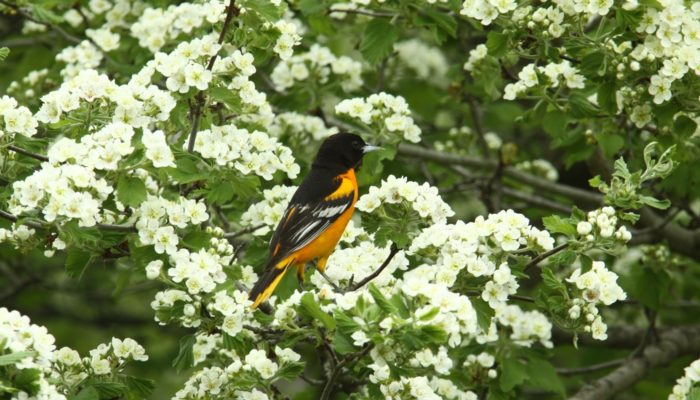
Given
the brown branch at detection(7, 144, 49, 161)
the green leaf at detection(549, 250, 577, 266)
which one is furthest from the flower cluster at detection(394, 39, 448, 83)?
the green leaf at detection(549, 250, 577, 266)

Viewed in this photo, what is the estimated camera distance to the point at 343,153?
6449mm

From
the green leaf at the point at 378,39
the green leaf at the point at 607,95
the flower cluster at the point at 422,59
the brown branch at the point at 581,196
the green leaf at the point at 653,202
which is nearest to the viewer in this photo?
the green leaf at the point at 653,202

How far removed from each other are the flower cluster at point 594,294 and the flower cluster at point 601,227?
14cm

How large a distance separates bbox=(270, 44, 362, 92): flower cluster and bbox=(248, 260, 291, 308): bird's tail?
1.83 meters

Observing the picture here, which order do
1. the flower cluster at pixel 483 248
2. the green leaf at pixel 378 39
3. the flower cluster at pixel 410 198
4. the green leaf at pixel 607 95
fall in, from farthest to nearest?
1. the green leaf at pixel 378 39
2. the green leaf at pixel 607 95
3. the flower cluster at pixel 410 198
4. the flower cluster at pixel 483 248

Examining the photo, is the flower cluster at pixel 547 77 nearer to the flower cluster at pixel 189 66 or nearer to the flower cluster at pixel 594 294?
the flower cluster at pixel 594 294

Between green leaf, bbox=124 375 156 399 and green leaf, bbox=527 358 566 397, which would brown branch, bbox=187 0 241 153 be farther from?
green leaf, bbox=527 358 566 397

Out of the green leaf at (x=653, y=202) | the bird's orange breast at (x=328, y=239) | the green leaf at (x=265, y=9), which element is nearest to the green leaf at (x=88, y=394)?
the bird's orange breast at (x=328, y=239)

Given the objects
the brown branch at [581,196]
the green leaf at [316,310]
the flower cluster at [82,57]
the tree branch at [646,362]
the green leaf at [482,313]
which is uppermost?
the green leaf at [316,310]

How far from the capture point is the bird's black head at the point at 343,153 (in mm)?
6422

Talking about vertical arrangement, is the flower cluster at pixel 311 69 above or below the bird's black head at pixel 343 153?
above

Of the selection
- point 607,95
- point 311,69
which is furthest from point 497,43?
point 311,69

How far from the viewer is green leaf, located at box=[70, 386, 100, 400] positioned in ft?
14.6

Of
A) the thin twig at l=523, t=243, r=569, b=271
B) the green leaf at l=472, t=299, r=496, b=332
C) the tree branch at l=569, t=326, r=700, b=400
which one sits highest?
the thin twig at l=523, t=243, r=569, b=271
